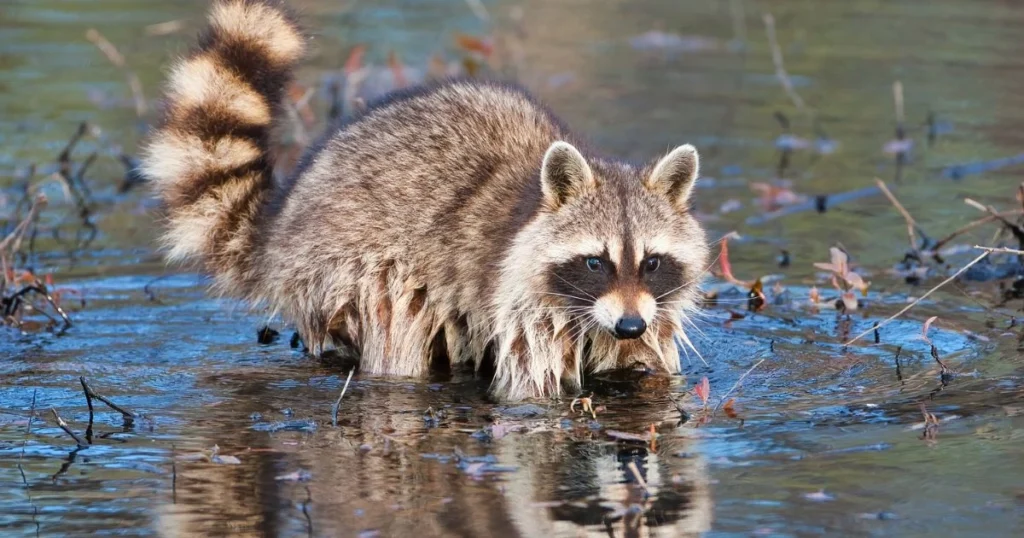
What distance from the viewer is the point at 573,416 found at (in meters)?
4.15

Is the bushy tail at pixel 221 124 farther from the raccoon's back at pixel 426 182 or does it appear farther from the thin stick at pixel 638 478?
the thin stick at pixel 638 478

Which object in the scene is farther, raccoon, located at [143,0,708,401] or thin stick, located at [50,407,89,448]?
raccoon, located at [143,0,708,401]

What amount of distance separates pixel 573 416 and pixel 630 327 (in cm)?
30

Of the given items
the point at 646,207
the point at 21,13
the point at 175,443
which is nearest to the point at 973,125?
the point at 646,207

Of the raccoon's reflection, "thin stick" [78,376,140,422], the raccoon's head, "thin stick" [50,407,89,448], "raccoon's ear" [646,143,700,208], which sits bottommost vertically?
the raccoon's reflection

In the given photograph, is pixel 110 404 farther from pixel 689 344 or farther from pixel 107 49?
pixel 107 49

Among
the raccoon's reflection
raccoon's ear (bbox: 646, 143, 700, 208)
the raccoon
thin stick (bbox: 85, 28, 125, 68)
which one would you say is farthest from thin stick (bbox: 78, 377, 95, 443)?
thin stick (bbox: 85, 28, 125, 68)

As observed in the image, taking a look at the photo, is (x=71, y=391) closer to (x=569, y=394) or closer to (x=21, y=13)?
(x=569, y=394)

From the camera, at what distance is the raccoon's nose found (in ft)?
13.5

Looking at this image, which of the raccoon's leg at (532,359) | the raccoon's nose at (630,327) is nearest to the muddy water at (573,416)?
the raccoon's leg at (532,359)

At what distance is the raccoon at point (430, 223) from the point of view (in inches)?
174

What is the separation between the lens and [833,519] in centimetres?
326

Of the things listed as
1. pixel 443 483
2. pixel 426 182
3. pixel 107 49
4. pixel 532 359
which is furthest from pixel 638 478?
pixel 107 49

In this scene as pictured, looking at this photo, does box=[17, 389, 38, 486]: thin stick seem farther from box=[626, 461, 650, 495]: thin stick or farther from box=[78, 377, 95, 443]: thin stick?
box=[626, 461, 650, 495]: thin stick
